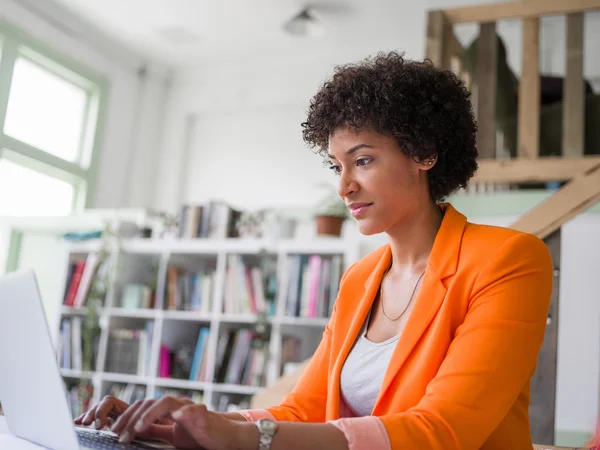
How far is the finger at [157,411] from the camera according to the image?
2.62 ft

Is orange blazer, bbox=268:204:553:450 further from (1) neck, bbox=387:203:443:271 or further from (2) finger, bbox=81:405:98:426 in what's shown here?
(2) finger, bbox=81:405:98:426

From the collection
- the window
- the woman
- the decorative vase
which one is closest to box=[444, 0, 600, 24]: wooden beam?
the decorative vase

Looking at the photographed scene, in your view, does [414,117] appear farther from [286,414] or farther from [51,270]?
[51,270]

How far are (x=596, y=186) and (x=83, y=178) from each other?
424 cm

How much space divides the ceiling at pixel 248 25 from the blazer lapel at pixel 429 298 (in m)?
4.06

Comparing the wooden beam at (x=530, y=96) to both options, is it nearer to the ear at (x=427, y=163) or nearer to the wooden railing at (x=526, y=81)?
the wooden railing at (x=526, y=81)

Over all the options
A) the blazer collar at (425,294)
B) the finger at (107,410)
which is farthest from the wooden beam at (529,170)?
the finger at (107,410)

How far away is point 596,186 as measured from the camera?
229cm

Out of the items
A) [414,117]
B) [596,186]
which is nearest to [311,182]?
[596,186]

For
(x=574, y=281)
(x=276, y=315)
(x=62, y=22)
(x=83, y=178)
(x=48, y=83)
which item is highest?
(x=62, y=22)

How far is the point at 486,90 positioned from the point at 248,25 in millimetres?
2963

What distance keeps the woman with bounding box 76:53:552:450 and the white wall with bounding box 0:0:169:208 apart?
4.38 metres

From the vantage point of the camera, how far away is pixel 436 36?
2863mm

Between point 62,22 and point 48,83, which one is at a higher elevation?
point 62,22
